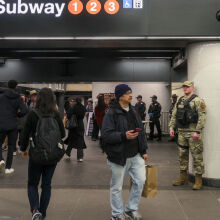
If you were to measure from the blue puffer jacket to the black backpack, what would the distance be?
0.59 metres

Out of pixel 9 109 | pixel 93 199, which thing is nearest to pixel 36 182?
pixel 93 199

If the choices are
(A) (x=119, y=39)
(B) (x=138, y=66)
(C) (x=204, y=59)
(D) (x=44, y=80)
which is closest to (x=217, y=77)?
(C) (x=204, y=59)

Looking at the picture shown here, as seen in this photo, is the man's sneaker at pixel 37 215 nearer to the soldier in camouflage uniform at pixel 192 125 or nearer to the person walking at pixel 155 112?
the soldier in camouflage uniform at pixel 192 125

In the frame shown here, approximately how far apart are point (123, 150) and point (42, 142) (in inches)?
38.0

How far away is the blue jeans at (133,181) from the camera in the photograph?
4.22 metres

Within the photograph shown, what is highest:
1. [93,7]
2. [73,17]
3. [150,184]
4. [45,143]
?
[93,7]

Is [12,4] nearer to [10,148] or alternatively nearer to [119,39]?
[119,39]

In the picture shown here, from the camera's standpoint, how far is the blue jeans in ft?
13.8

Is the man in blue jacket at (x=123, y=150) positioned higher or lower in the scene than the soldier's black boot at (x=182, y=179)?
higher

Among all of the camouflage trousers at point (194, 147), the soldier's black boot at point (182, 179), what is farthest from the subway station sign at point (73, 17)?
the soldier's black boot at point (182, 179)

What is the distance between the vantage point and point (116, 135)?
407cm

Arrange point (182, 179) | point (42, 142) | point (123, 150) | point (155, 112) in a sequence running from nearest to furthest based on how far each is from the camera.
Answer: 1. point (42, 142)
2. point (123, 150)
3. point (182, 179)
4. point (155, 112)

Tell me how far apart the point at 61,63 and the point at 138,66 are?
3.38 metres

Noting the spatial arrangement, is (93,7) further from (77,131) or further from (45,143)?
(77,131)
